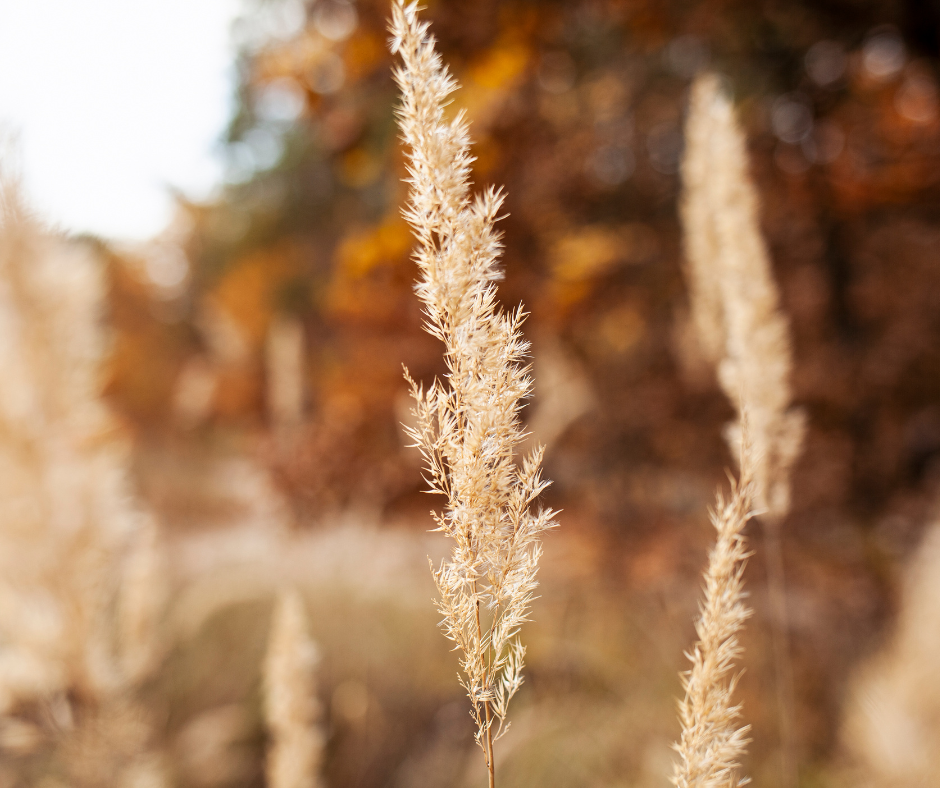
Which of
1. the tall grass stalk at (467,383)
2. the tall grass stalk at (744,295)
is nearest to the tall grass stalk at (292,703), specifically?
the tall grass stalk at (467,383)

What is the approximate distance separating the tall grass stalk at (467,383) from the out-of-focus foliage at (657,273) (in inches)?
107

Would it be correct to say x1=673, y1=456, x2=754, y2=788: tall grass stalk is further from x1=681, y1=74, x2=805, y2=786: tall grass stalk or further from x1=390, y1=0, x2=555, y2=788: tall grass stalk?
x1=681, y1=74, x2=805, y2=786: tall grass stalk

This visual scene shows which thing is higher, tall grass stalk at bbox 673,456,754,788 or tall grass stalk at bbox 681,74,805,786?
tall grass stalk at bbox 681,74,805,786

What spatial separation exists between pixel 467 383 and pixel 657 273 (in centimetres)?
447

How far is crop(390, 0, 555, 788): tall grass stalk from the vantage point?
62 centimetres

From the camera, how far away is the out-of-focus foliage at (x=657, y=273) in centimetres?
354

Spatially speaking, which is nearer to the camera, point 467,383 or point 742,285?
point 467,383

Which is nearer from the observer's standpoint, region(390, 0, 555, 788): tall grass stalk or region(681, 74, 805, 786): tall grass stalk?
region(390, 0, 555, 788): tall grass stalk

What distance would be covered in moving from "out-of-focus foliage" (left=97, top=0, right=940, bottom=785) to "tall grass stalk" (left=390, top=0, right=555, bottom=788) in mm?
2716

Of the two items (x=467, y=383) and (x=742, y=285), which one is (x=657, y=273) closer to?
(x=742, y=285)

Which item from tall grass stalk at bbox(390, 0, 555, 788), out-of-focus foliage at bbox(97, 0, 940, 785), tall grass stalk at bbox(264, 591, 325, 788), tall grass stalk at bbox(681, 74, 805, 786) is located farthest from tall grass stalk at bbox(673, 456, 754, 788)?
out-of-focus foliage at bbox(97, 0, 940, 785)

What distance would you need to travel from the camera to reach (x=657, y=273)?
4.65 meters

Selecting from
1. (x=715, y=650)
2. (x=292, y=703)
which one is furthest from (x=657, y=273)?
(x=715, y=650)

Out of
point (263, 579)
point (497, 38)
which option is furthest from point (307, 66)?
point (263, 579)
